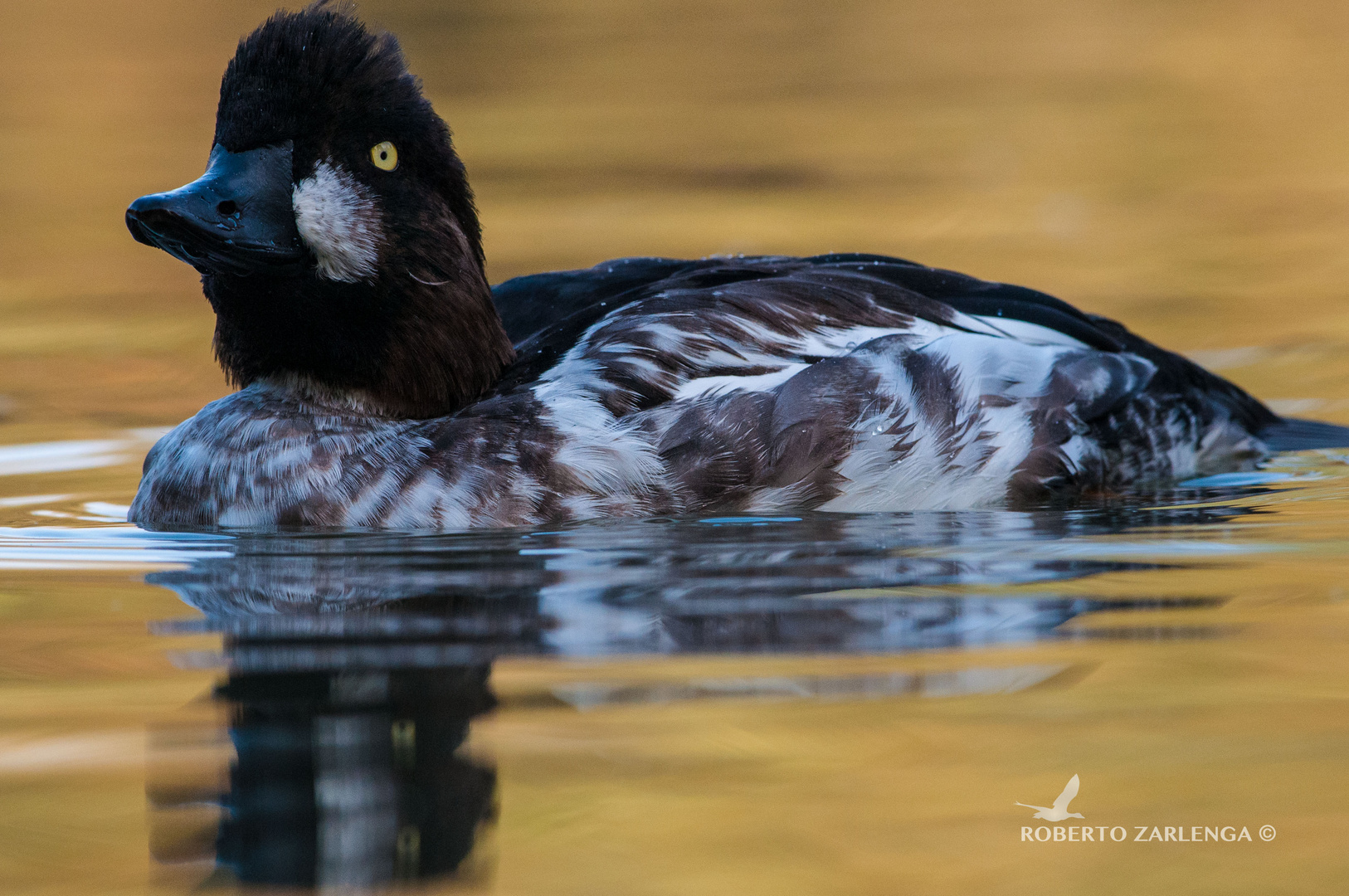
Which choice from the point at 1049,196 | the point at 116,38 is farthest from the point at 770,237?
the point at 116,38

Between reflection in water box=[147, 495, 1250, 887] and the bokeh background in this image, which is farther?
the bokeh background

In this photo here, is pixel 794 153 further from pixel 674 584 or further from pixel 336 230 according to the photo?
pixel 674 584

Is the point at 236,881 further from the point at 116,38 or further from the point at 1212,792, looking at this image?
the point at 116,38

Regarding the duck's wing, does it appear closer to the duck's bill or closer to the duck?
the duck

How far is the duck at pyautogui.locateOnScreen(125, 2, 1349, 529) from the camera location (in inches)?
194

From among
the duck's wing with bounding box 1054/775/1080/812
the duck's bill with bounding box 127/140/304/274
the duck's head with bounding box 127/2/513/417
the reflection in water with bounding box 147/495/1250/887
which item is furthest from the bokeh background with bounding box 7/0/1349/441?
the duck's wing with bounding box 1054/775/1080/812

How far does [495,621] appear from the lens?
4000mm

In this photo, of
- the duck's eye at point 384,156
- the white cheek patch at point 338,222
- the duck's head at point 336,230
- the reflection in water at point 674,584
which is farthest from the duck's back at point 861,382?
the duck's eye at point 384,156

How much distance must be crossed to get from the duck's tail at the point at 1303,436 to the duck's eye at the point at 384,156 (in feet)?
9.98

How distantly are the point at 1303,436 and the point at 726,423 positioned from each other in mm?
2235

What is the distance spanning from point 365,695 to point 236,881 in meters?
0.81
